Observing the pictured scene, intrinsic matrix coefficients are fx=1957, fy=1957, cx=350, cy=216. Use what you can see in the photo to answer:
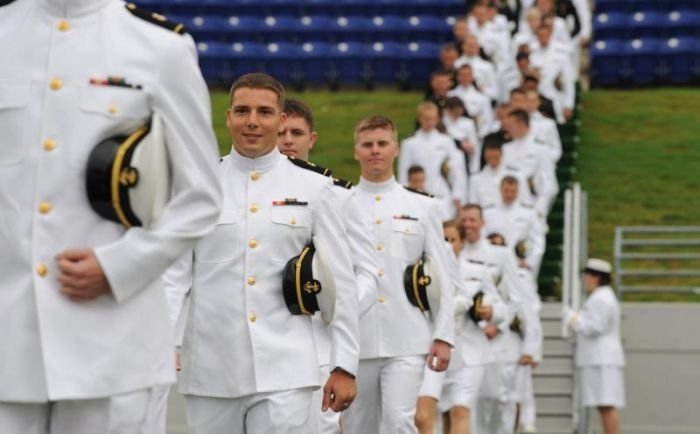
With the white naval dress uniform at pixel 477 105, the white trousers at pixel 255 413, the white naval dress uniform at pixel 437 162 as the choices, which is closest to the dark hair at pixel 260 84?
the white trousers at pixel 255 413

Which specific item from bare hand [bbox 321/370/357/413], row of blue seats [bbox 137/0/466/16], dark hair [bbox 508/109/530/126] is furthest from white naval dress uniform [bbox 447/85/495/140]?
A: bare hand [bbox 321/370/357/413]

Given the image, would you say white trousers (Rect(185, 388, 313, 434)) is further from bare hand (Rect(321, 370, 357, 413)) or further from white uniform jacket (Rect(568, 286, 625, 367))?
white uniform jacket (Rect(568, 286, 625, 367))

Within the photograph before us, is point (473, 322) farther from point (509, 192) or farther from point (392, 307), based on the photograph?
point (509, 192)

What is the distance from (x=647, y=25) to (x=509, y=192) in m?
12.3

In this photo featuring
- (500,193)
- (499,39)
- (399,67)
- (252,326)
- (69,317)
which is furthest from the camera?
(399,67)

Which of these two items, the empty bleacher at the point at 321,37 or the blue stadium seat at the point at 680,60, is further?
the empty bleacher at the point at 321,37

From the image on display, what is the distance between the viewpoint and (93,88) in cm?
521

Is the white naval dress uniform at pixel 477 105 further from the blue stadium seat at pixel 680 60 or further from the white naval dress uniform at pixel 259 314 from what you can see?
the white naval dress uniform at pixel 259 314

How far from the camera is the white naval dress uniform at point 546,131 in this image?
20.8m

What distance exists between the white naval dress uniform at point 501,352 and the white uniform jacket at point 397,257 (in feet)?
14.0

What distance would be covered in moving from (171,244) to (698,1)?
26730 millimetres

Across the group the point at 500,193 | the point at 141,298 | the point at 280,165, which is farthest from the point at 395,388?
the point at 500,193

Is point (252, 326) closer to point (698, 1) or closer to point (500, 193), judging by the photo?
point (500, 193)

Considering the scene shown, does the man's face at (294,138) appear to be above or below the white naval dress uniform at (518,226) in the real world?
below
